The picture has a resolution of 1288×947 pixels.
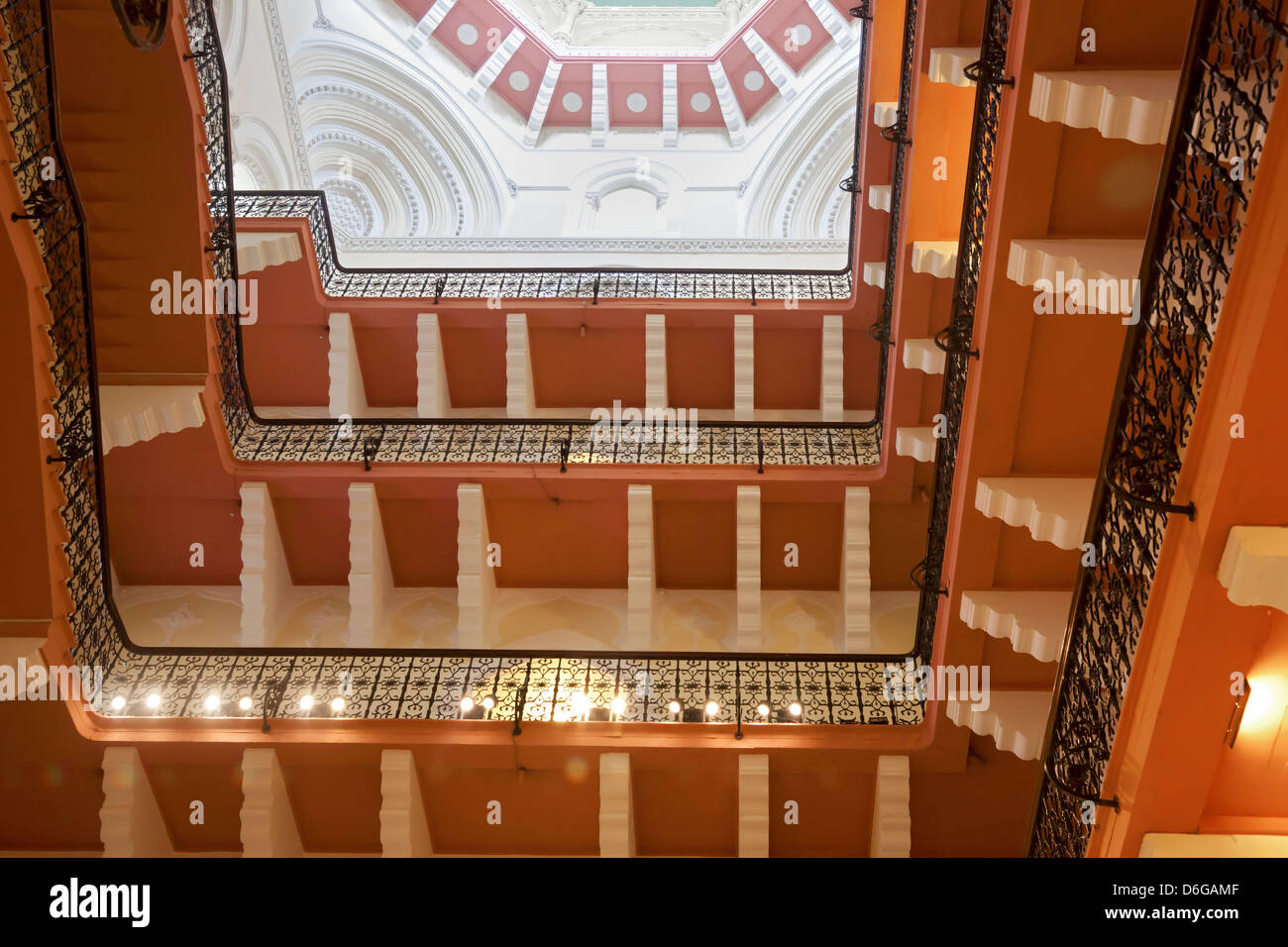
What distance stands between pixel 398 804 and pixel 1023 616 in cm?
460

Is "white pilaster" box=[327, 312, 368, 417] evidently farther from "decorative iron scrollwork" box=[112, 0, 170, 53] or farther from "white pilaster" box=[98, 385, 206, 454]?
"decorative iron scrollwork" box=[112, 0, 170, 53]

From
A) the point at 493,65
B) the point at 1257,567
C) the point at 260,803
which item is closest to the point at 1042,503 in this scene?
the point at 1257,567

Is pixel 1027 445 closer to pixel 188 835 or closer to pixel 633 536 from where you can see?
pixel 633 536

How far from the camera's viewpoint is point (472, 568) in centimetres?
959

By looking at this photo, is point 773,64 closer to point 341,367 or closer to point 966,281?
point 341,367

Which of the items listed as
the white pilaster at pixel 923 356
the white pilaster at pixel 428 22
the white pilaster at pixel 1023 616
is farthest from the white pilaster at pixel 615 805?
the white pilaster at pixel 428 22

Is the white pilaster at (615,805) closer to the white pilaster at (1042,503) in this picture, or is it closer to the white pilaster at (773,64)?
the white pilaster at (1042,503)

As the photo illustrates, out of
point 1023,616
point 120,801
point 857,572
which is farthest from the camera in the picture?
point 857,572

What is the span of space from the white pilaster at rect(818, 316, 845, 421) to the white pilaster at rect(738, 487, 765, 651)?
166 cm

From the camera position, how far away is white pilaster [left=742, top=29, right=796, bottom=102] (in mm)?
15547

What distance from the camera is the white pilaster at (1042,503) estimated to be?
602cm

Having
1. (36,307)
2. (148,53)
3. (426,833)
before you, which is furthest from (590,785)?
(148,53)

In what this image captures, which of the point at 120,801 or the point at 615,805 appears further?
Answer: the point at 615,805

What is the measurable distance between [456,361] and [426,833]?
16.9 ft
